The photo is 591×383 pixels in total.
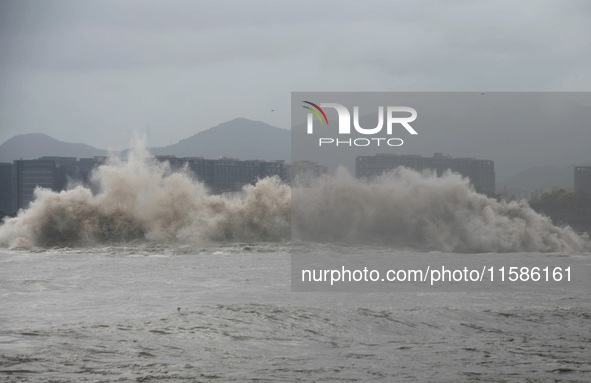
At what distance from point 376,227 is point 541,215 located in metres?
7.41

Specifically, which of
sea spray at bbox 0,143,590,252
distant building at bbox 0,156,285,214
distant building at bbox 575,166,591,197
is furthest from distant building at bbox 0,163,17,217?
sea spray at bbox 0,143,590,252

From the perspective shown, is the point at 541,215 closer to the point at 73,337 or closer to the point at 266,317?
the point at 266,317

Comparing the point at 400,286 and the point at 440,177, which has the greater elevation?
the point at 440,177

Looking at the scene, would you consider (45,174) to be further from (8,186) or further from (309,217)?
(309,217)

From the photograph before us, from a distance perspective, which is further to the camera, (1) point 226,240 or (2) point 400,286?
(1) point 226,240

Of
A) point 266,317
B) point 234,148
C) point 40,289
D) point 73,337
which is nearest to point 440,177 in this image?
point 40,289

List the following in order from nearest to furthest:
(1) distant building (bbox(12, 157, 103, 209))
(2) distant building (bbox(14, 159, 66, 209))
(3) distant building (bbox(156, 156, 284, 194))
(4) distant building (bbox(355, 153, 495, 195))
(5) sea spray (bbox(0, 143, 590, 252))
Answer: (5) sea spray (bbox(0, 143, 590, 252)) → (4) distant building (bbox(355, 153, 495, 195)) → (3) distant building (bbox(156, 156, 284, 194)) → (1) distant building (bbox(12, 157, 103, 209)) → (2) distant building (bbox(14, 159, 66, 209))

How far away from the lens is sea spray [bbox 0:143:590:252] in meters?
34.2

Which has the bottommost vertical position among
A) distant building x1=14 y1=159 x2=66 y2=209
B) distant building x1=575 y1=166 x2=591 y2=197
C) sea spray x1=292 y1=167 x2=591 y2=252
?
sea spray x1=292 y1=167 x2=591 y2=252

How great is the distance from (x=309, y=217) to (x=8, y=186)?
88.5m

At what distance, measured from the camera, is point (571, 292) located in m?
16.8

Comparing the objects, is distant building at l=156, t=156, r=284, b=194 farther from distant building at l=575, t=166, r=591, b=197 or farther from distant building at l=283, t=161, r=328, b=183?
distant building at l=283, t=161, r=328, b=183

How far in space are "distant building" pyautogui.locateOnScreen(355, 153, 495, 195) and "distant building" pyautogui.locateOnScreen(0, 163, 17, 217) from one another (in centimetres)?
7234

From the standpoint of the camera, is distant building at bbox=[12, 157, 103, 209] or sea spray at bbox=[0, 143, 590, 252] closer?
sea spray at bbox=[0, 143, 590, 252]
